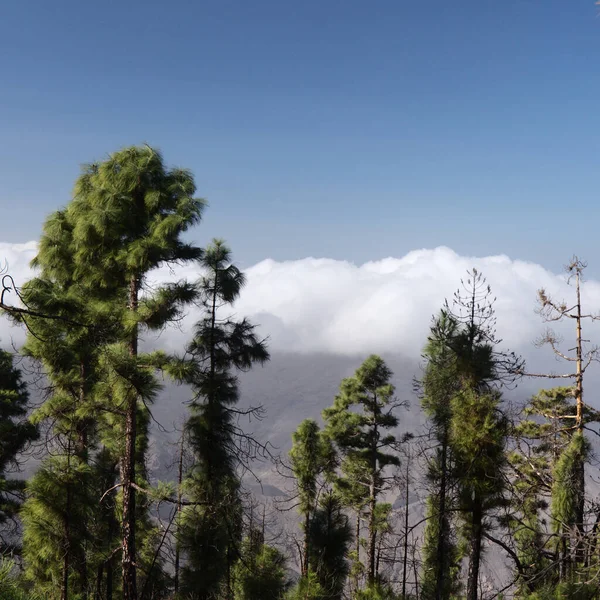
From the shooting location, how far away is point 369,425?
27.4m

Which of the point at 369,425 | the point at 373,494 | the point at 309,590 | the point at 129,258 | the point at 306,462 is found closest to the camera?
the point at 129,258

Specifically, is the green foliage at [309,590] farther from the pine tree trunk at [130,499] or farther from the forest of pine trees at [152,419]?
the pine tree trunk at [130,499]

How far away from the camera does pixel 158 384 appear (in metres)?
11.6

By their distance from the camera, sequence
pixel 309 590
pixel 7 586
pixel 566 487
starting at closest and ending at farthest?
pixel 7 586, pixel 566 487, pixel 309 590

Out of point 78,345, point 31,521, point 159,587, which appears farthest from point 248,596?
point 78,345

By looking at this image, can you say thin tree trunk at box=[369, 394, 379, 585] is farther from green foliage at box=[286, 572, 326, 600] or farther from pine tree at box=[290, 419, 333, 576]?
green foliage at box=[286, 572, 326, 600]

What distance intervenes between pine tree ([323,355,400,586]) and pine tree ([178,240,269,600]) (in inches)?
466

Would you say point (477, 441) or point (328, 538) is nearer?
point (477, 441)

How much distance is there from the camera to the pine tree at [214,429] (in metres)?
15.9

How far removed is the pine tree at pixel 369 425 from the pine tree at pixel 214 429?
11840 millimetres

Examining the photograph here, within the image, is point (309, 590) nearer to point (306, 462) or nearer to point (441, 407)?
point (441, 407)

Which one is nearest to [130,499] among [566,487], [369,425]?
[566,487]

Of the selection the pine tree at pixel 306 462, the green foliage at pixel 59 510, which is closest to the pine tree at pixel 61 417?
the green foliage at pixel 59 510

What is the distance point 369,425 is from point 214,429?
12.9m
